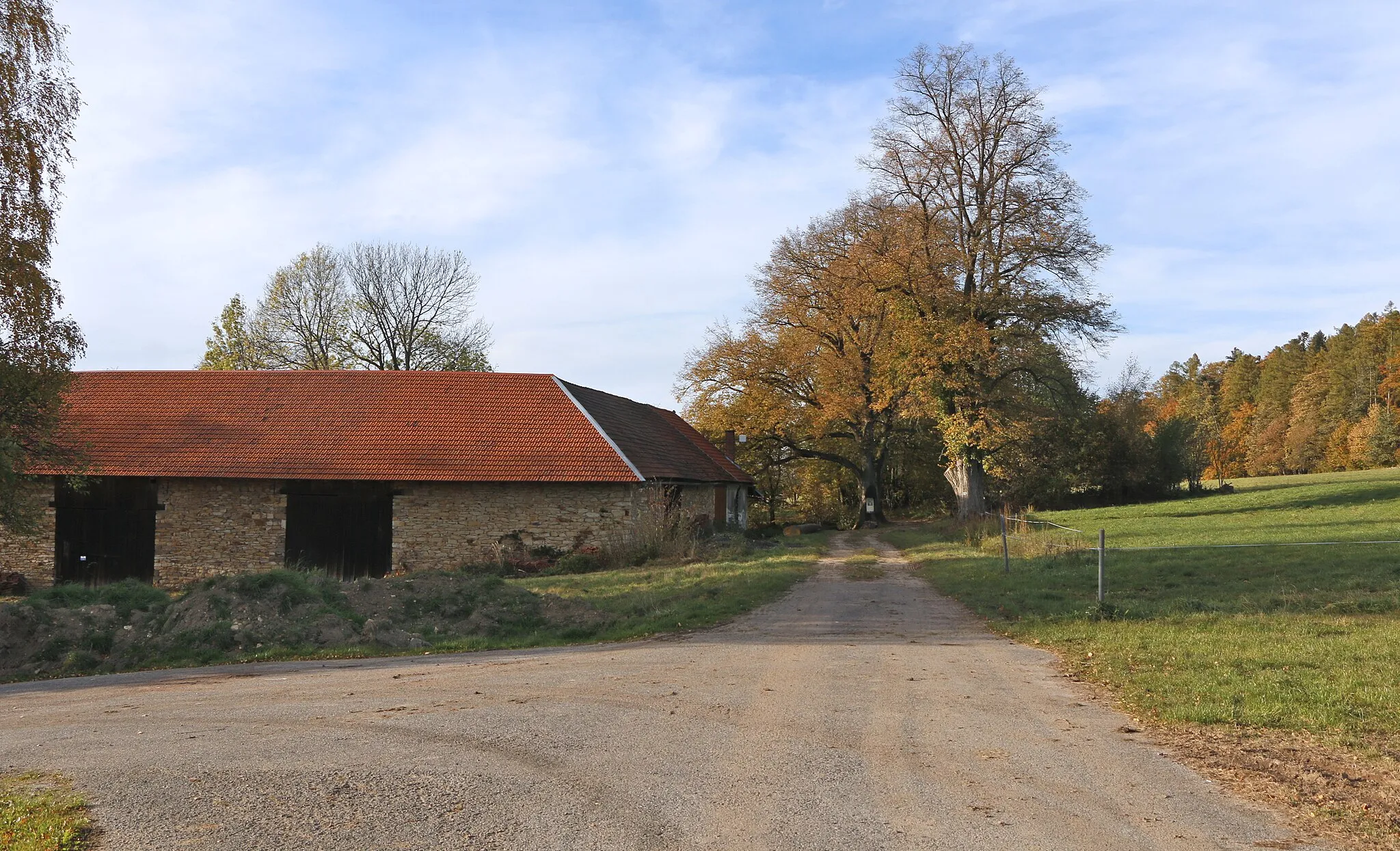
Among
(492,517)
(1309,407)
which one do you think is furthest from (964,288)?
(1309,407)

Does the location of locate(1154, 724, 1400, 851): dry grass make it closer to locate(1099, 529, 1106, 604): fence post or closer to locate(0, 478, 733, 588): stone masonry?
locate(1099, 529, 1106, 604): fence post

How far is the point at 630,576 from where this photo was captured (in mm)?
20531

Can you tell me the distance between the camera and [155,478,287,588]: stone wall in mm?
25766

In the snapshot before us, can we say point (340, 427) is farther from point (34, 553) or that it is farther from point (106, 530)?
point (34, 553)

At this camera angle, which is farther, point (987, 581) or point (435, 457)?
point (435, 457)

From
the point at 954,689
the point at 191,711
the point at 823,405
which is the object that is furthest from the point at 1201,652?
the point at 823,405

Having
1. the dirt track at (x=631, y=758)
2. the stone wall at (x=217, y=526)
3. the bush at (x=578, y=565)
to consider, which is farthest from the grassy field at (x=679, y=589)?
the stone wall at (x=217, y=526)

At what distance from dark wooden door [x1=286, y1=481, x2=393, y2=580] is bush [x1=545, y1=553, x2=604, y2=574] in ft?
16.0

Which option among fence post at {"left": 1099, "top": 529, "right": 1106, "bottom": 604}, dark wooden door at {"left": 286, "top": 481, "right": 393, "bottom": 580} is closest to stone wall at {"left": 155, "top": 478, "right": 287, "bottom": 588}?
dark wooden door at {"left": 286, "top": 481, "right": 393, "bottom": 580}

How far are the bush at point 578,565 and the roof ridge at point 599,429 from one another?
2349mm

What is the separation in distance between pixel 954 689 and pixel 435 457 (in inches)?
780

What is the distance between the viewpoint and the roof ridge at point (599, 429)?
25641 mm

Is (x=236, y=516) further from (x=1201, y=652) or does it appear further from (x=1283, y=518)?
(x=1283, y=518)

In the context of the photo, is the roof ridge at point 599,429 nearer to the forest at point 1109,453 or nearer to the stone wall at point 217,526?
the stone wall at point 217,526
